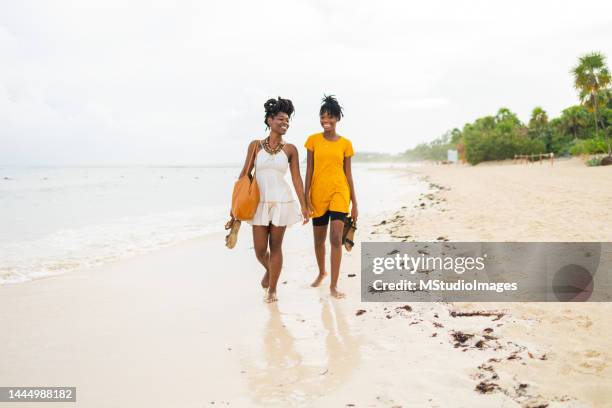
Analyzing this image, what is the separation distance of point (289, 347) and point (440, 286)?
2101 mm

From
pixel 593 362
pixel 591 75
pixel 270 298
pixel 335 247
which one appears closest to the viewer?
pixel 593 362

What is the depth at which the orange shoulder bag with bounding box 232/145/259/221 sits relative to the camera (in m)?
3.99

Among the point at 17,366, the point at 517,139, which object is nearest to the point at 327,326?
Answer: the point at 17,366

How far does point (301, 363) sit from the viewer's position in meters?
2.89

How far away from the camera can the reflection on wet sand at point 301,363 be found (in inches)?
98.0

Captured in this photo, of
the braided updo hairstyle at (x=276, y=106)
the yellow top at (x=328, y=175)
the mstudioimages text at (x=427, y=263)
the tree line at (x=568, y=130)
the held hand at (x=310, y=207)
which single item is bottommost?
the mstudioimages text at (x=427, y=263)

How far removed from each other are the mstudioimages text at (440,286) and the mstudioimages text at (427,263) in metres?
0.38

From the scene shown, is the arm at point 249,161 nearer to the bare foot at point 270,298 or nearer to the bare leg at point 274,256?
the bare leg at point 274,256

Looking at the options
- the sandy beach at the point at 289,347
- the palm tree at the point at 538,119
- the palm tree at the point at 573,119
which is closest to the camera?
the sandy beach at the point at 289,347

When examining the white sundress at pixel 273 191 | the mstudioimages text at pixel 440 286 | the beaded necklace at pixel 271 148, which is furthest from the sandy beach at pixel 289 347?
the beaded necklace at pixel 271 148

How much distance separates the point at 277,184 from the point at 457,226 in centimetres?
471

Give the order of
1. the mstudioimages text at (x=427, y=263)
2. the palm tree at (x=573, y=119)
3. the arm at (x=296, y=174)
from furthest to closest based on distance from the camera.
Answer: the palm tree at (x=573, y=119) < the mstudioimages text at (x=427, y=263) < the arm at (x=296, y=174)

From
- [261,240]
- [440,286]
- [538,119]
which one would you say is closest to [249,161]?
[261,240]

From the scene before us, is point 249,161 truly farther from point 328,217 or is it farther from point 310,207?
point 328,217
